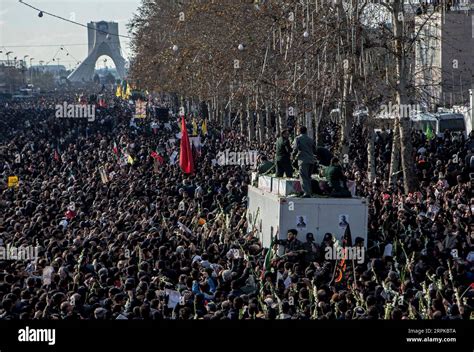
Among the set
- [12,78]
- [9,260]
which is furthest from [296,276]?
[12,78]

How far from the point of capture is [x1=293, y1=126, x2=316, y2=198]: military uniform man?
2177 cm

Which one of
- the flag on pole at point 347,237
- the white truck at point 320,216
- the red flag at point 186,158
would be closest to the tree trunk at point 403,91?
the red flag at point 186,158

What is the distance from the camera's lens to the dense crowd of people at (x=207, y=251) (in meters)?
15.2

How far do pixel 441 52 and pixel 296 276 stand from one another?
155 ft

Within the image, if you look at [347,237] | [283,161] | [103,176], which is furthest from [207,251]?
[103,176]

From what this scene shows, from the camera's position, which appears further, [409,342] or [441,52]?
[441,52]

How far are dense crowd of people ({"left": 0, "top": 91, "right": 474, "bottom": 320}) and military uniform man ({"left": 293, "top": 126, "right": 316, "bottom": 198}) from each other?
1.14 meters

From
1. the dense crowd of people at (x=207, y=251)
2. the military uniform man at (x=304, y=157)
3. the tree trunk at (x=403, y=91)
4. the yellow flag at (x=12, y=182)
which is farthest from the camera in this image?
the yellow flag at (x=12, y=182)

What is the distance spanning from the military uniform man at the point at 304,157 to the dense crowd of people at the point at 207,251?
3.75 ft

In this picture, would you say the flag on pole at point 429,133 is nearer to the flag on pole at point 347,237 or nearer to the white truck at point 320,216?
the white truck at point 320,216

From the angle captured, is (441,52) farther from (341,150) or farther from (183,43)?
(341,150)

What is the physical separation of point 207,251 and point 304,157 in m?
2.86

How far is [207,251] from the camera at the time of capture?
20375 mm

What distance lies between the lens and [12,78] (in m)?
188
